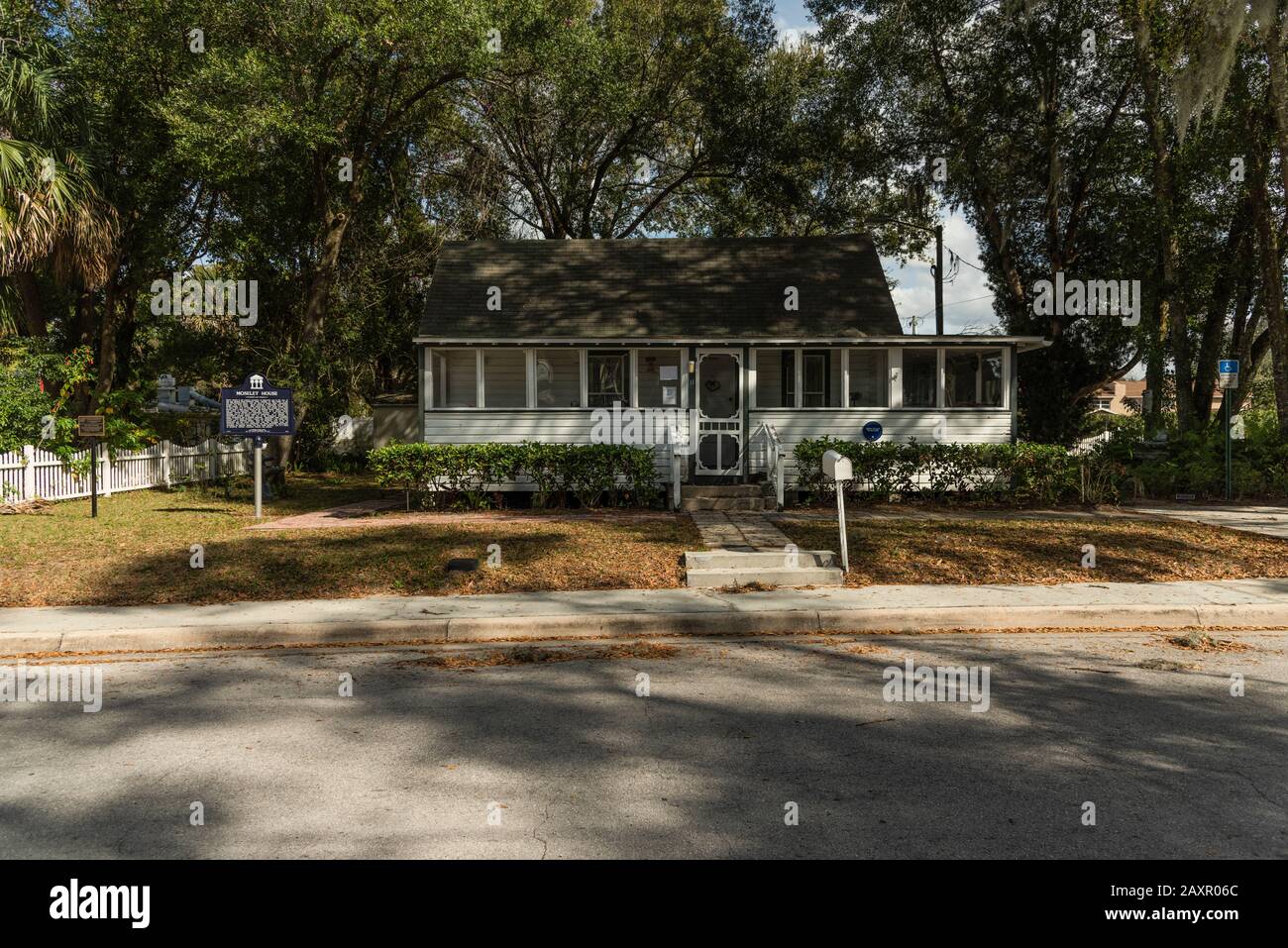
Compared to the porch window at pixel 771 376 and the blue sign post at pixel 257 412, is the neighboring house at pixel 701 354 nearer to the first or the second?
the porch window at pixel 771 376

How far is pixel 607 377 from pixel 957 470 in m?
7.71

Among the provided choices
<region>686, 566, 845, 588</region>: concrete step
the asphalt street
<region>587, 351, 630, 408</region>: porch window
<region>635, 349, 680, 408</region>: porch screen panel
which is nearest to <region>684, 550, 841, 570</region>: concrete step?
<region>686, 566, 845, 588</region>: concrete step

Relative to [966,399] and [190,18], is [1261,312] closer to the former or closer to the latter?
[966,399]

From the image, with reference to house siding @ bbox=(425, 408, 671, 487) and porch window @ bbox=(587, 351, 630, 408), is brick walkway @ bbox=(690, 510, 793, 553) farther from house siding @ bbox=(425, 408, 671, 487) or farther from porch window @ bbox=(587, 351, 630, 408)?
porch window @ bbox=(587, 351, 630, 408)

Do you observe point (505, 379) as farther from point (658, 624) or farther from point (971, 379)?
point (658, 624)

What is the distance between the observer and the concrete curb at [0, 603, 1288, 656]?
7594mm

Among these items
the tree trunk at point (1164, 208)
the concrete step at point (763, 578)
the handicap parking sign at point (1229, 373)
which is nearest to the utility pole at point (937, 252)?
the tree trunk at point (1164, 208)

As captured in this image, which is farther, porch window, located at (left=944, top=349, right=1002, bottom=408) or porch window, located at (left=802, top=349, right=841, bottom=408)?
porch window, located at (left=802, top=349, right=841, bottom=408)

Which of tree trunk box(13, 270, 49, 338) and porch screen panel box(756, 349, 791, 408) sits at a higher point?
tree trunk box(13, 270, 49, 338)

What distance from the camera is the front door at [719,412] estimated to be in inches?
691

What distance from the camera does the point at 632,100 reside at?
25297mm

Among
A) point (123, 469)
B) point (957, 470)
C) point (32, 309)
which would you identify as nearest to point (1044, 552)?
point (957, 470)

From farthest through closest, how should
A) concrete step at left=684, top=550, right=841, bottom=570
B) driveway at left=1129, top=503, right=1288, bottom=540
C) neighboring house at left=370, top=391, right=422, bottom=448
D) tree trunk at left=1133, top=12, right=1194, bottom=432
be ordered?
1. neighboring house at left=370, top=391, right=422, bottom=448
2. tree trunk at left=1133, top=12, right=1194, bottom=432
3. driveway at left=1129, top=503, right=1288, bottom=540
4. concrete step at left=684, top=550, right=841, bottom=570

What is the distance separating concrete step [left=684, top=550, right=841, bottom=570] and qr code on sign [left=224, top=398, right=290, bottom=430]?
797 cm
